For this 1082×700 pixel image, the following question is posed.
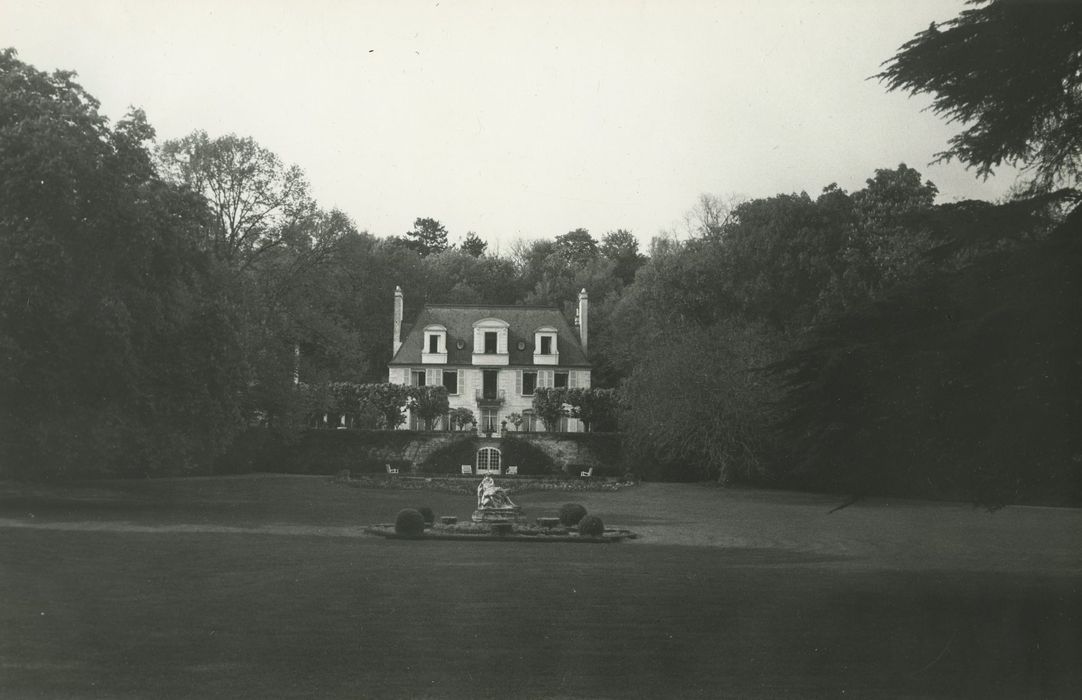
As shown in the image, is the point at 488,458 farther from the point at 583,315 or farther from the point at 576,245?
the point at 576,245

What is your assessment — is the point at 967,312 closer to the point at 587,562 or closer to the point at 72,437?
the point at 587,562

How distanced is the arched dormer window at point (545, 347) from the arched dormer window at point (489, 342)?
1822mm

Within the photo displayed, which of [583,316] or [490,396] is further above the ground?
[583,316]

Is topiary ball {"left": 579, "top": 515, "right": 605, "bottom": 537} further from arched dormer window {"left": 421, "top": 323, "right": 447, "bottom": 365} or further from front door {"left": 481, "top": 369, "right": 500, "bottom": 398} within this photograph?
arched dormer window {"left": 421, "top": 323, "right": 447, "bottom": 365}

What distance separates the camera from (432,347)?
206 feet

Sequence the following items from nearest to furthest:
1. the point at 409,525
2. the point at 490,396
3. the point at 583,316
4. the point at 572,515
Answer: the point at 409,525 < the point at 572,515 < the point at 490,396 < the point at 583,316

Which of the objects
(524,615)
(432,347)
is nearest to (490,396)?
(432,347)

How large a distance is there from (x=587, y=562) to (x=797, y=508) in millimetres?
18458

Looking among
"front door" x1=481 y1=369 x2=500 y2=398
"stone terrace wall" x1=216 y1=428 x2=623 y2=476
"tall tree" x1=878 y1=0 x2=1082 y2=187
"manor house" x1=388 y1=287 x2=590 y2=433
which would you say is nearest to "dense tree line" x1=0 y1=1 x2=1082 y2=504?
"tall tree" x1=878 y1=0 x2=1082 y2=187

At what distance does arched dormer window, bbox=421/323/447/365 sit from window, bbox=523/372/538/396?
15.7 ft

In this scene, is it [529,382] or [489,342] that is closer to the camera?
[489,342]

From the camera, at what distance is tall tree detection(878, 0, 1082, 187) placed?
12.1m

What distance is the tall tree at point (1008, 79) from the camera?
1210 cm

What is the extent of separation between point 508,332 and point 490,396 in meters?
3.90
